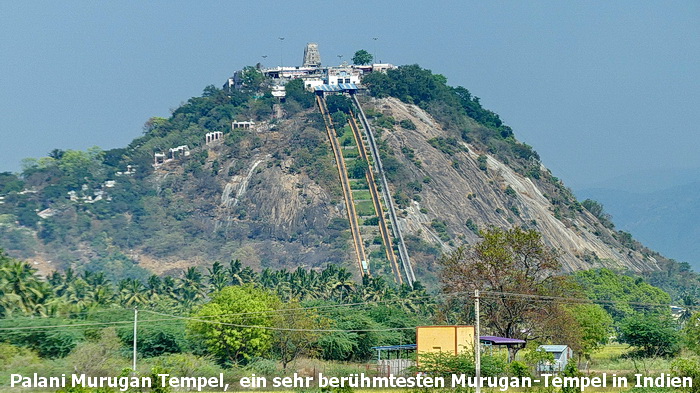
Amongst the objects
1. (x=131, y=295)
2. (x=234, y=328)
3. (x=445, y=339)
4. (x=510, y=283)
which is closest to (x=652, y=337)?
(x=510, y=283)

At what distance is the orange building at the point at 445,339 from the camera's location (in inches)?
3044

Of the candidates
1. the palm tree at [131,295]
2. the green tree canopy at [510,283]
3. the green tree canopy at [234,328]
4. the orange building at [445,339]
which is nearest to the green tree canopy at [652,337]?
the green tree canopy at [510,283]

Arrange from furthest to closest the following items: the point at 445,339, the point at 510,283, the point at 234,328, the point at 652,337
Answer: the point at 652,337
the point at 510,283
the point at 234,328
the point at 445,339

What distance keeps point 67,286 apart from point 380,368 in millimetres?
44659

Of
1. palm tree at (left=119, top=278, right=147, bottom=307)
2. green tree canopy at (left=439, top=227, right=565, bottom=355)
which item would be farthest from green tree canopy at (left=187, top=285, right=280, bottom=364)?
palm tree at (left=119, top=278, right=147, bottom=307)

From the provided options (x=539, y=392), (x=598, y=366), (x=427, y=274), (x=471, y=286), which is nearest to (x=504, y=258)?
(x=471, y=286)

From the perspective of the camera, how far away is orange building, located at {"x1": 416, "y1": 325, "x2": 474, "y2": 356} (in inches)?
3044

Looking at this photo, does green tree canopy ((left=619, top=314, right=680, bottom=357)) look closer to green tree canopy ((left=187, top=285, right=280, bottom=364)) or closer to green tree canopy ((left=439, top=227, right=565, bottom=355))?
green tree canopy ((left=439, top=227, right=565, bottom=355))

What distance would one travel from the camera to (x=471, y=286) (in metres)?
95.4

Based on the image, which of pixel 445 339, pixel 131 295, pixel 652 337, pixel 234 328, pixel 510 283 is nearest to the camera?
pixel 445 339

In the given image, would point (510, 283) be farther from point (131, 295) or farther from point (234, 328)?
point (131, 295)

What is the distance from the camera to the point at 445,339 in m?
77.8

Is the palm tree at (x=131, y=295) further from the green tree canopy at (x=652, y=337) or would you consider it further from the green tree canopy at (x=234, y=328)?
the green tree canopy at (x=652, y=337)

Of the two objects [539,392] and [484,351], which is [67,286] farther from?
[539,392]
